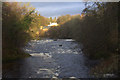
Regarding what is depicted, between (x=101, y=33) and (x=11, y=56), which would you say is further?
(x=11, y=56)

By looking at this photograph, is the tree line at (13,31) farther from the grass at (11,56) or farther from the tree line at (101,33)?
the tree line at (101,33)

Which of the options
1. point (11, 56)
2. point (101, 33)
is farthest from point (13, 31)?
point (101, 33)

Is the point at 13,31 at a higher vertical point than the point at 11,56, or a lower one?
higher

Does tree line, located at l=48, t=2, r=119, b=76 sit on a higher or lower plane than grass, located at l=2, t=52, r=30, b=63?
higher

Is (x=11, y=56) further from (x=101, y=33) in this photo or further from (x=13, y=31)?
(x=101, y=33)

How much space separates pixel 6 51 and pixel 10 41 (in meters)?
0.62

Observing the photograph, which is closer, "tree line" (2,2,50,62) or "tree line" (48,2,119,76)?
"tree line" (48,2,119,76)

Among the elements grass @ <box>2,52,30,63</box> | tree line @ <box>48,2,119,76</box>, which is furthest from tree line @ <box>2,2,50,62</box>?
tree line @ <box>48,2,119,76</box>

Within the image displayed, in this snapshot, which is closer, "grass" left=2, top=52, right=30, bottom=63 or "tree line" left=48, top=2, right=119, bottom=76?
"tree line" left=48, top=2, right=119, bottom=76

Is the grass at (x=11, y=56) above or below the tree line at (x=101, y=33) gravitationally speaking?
below

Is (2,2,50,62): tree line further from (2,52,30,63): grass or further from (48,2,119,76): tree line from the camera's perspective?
(48,2,119,76): tree line

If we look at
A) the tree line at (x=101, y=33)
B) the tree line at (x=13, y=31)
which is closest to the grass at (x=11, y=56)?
the tree line at (x=13, y=31)

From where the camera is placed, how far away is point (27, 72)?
7.19m

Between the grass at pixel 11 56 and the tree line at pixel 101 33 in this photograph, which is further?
the grass at pixel 11 56
